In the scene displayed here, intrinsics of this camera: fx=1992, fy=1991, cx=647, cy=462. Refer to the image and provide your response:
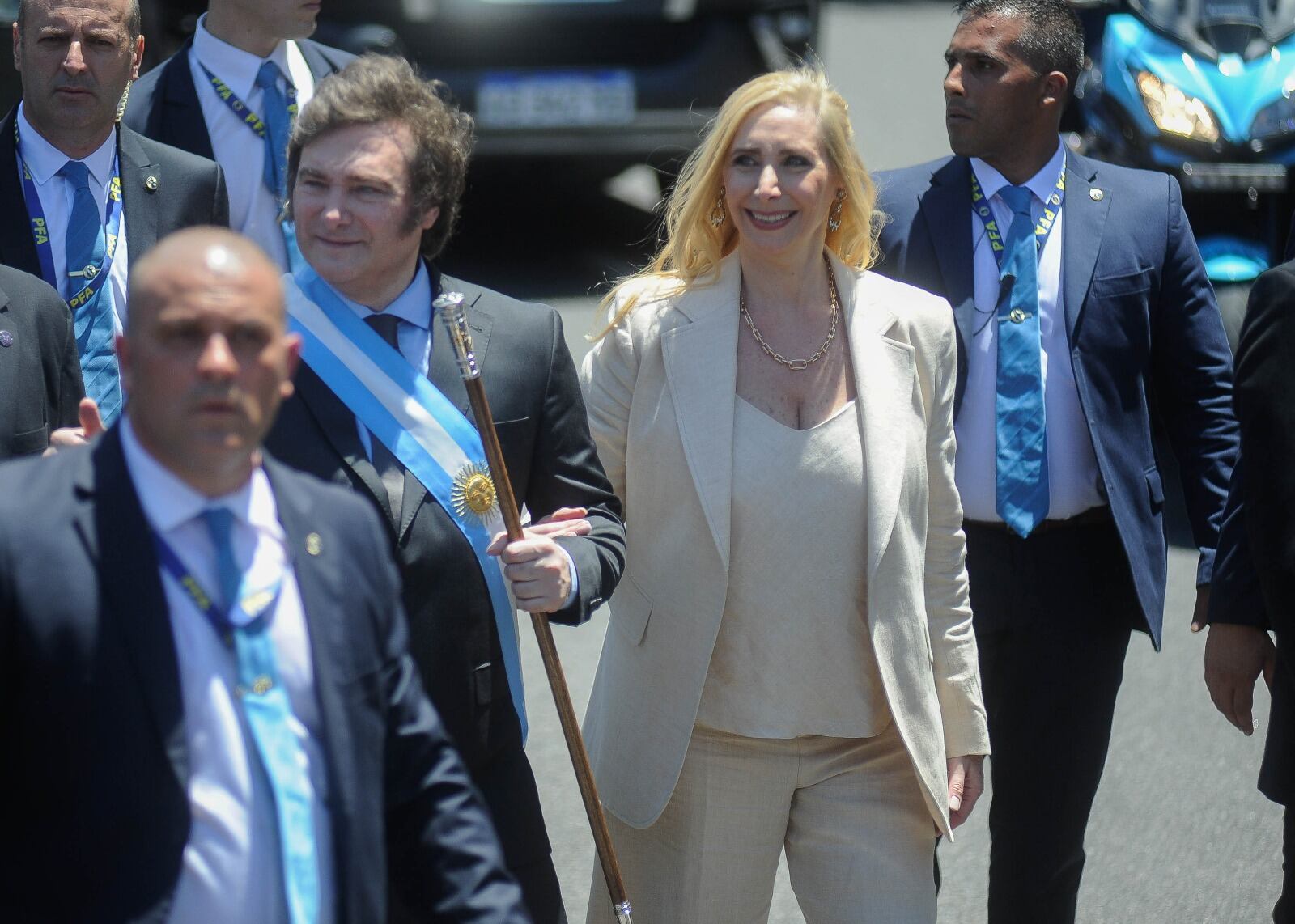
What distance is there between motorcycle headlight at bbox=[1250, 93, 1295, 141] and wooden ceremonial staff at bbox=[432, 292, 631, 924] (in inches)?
201

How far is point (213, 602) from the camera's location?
7.43 feet

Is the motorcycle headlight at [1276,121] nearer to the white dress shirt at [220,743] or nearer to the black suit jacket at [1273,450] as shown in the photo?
the black suit jacket at [1273,450]

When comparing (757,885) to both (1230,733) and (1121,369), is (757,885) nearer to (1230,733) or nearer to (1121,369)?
(1121,369)

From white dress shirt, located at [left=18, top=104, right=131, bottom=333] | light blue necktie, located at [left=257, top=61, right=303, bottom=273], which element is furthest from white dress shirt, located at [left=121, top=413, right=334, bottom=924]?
light blue necktie, located at [left=257, top=61, right=303, bottom=273]

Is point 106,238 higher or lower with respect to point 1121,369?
higher

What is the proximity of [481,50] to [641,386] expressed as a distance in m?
5.89

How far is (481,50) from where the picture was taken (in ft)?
30.4

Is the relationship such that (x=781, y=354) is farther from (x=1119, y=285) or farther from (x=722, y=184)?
(x=1119, y=285)

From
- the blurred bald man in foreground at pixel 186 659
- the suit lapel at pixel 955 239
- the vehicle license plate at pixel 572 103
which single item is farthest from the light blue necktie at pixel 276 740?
the vehicle license plate at pixel 572 103

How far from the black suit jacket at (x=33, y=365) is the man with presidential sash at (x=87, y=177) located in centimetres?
41

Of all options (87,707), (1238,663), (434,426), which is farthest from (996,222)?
(87,707)

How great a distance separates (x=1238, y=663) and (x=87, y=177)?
8.51 feet

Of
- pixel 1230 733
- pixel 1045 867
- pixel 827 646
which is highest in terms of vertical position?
pixel 827 646

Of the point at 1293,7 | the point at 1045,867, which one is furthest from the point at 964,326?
the point at 1293,7
